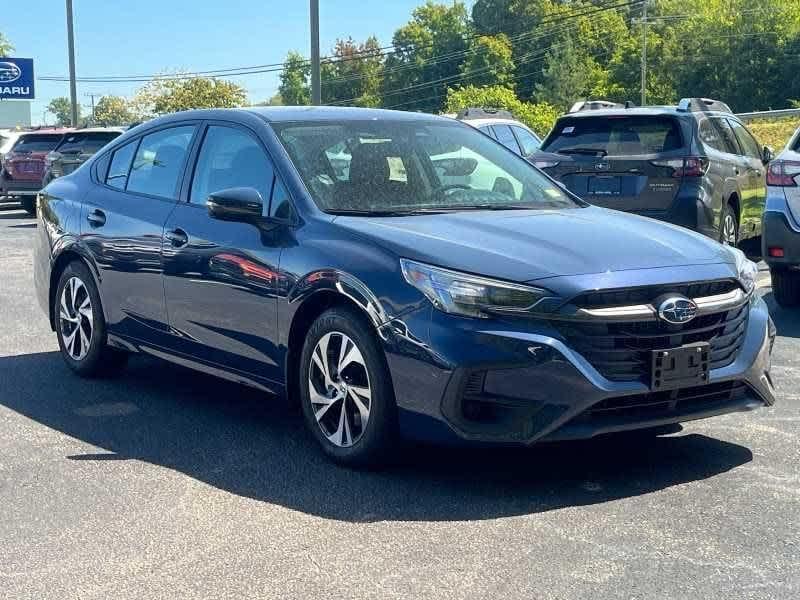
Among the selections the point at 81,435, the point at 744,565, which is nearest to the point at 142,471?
the point at 81,435

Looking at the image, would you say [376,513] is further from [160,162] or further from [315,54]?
[315,54]

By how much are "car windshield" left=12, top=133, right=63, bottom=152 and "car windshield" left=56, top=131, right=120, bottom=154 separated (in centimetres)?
199

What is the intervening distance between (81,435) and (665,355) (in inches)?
115

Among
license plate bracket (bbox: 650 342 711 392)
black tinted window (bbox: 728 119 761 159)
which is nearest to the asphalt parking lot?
license plate bracket (bbox: 650 342 711 392)

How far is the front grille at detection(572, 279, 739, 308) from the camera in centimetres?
493

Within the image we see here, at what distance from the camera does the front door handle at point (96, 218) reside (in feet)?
23.7

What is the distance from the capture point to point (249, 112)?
652 cm

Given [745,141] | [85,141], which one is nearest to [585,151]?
[745,141]

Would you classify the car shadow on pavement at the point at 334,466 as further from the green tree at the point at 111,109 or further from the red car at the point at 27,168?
the green tree at the point at 111,109

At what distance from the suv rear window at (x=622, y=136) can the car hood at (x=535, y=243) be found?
5.88 metres

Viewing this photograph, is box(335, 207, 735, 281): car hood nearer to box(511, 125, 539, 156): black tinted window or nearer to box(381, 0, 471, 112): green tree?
box(511, 125, 539, 156): black tinted window

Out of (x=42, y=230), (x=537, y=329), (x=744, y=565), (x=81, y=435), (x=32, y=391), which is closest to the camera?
(x=744, y=565)

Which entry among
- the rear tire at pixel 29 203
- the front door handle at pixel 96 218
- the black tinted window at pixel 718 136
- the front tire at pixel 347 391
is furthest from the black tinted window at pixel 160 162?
the rear tire at pixel 29 203

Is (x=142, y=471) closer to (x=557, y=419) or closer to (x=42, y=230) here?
(x=557, y=419)
